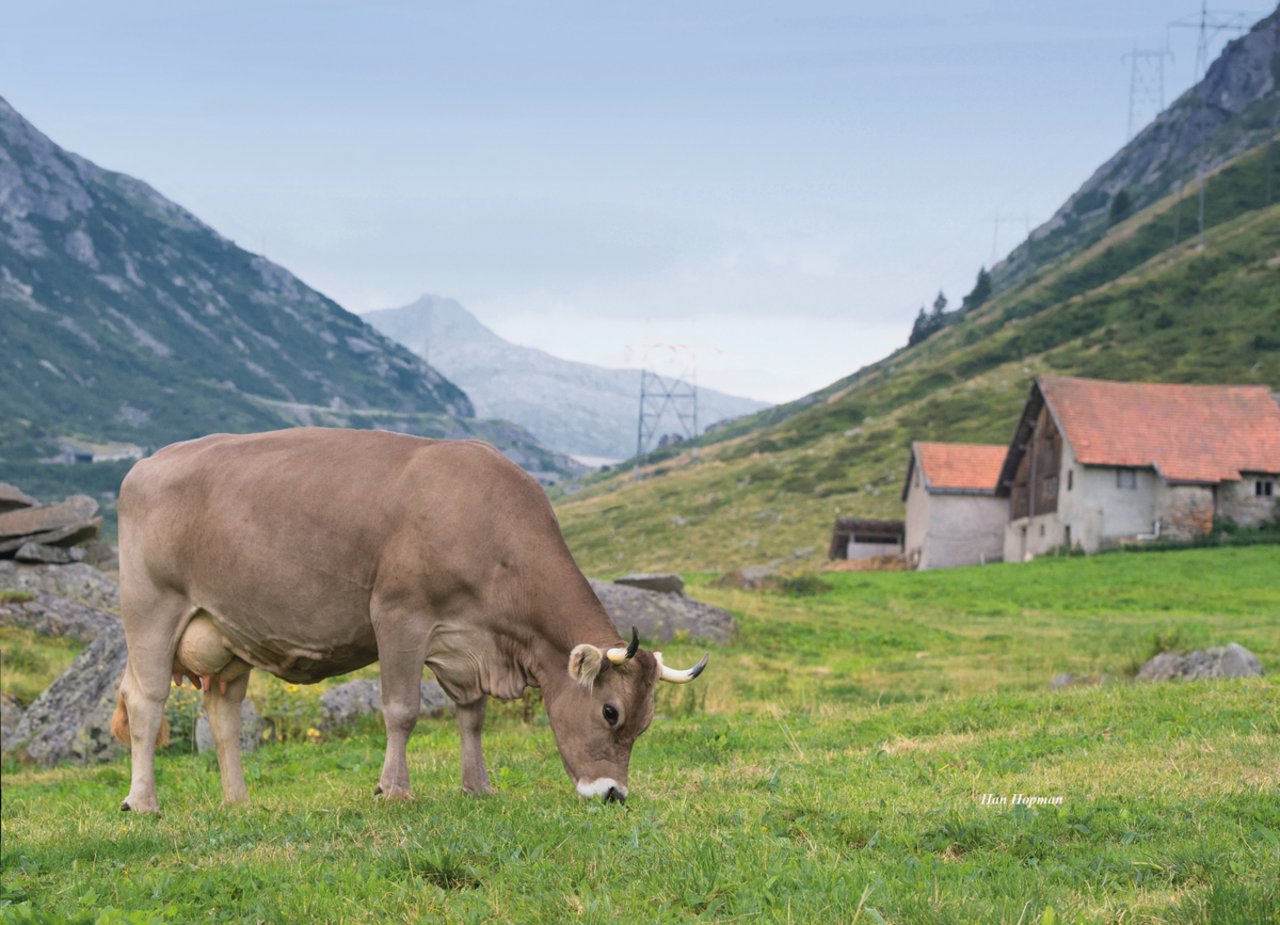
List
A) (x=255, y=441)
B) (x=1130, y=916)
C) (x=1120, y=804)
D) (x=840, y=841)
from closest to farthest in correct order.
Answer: (x=1130, y=916)
(x=840, y=841)
(x=1120, y=804)
(x=255, y=441)

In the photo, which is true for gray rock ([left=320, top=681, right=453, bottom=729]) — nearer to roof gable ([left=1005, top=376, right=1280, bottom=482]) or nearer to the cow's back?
the cow's back

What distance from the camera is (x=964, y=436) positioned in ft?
344

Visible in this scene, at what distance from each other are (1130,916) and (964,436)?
337ft

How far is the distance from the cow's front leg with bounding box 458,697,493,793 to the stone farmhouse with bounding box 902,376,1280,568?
56826 millimetres

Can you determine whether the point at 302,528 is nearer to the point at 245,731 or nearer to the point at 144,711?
the point at 144,711

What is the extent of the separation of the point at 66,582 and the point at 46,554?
183cm

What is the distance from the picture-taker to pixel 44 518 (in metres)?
29.3

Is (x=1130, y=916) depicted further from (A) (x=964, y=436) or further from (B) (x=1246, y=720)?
(A) (x=964, y=436)

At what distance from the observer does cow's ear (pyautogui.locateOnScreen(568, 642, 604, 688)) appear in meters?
8.85

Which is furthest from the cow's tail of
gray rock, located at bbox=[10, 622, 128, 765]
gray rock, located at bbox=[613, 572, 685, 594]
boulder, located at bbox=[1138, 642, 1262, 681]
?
gray rock, located at bbox=[613, 572, 685, 594]

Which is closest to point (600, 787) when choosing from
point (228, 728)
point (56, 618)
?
point (228, 728)

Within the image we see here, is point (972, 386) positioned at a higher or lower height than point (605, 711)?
higher

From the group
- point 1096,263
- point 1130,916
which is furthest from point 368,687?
point 1096,263

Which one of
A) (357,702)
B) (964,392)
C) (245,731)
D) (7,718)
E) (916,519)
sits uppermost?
(964,392)
